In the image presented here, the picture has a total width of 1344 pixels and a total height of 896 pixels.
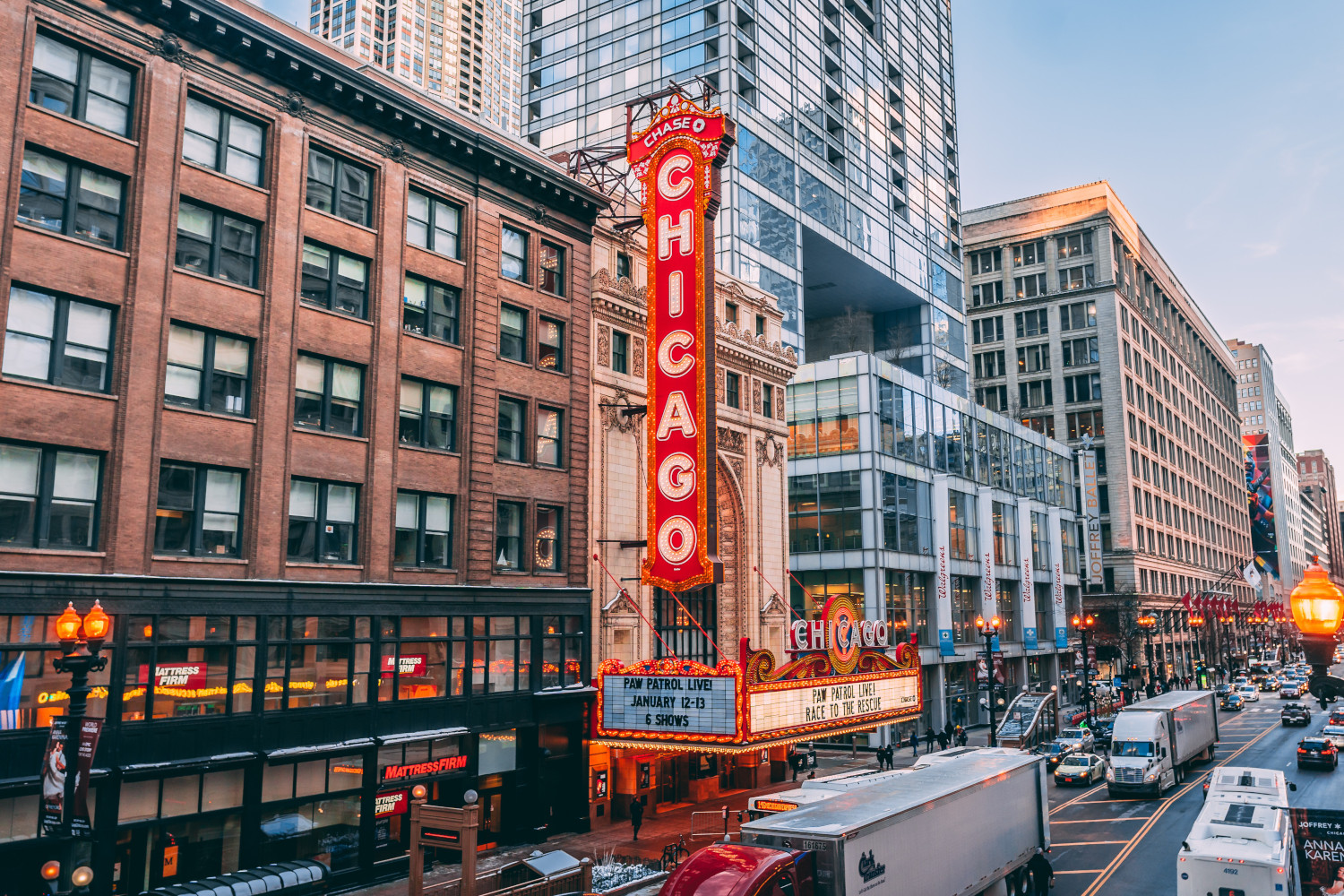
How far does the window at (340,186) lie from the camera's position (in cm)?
3070

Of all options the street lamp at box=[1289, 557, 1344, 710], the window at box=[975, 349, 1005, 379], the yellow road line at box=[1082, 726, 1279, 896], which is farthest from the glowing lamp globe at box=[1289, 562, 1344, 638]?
the window at box=[975, 349, 1005, 379]

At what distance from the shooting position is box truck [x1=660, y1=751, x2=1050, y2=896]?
18.9m

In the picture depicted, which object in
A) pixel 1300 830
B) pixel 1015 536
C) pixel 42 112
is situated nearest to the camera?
pixel 1300 830

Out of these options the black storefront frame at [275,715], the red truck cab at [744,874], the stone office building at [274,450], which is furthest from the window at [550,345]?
the red truck cab at [744,874]

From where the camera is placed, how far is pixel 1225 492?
17312 cm

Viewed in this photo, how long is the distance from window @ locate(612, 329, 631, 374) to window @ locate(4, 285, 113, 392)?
19.3m

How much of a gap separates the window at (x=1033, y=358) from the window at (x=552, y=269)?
98724 millimetres

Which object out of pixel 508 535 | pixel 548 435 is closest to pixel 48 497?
pixel 508 535

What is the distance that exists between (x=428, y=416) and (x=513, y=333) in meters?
5.16

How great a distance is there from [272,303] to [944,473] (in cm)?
5368

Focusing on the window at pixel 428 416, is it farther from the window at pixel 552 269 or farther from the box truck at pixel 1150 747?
the box truck at pixel 1150 747

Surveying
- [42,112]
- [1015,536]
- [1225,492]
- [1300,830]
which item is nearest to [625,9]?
[1015,536]

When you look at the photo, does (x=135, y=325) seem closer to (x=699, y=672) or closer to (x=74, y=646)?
(x=74, y=646)

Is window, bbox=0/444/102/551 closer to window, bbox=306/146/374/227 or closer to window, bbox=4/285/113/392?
window, bbox=4/285/113/392
